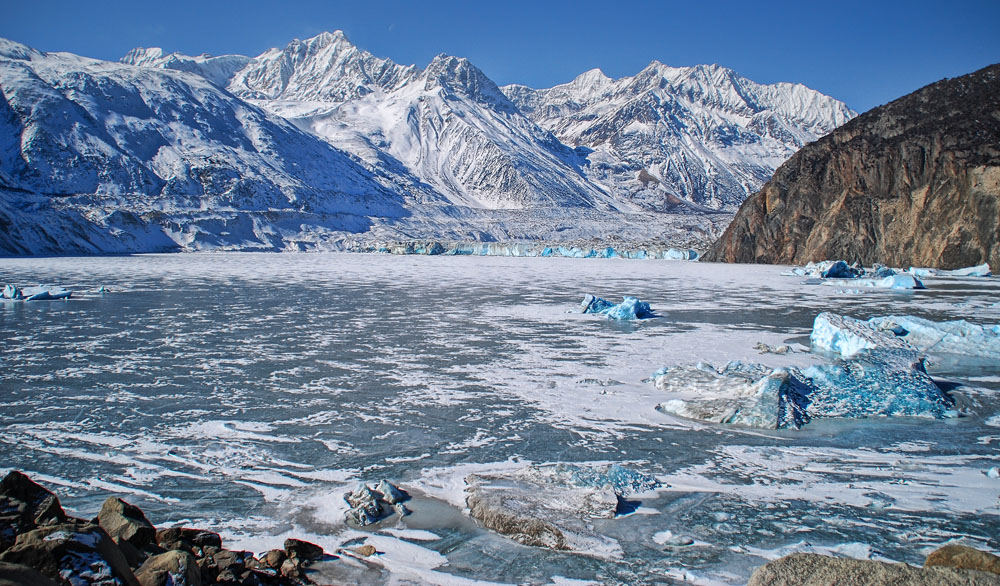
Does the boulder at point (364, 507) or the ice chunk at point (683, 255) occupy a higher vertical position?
the ice chunk at point (683, 255)

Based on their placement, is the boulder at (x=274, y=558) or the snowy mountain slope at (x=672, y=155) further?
the snowy mountain slope at (x=672, y=155)

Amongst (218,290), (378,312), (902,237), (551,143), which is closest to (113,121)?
(218,290)

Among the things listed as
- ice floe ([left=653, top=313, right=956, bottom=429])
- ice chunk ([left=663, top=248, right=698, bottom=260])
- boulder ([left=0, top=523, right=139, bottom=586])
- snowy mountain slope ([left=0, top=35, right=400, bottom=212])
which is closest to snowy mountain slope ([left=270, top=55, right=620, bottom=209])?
snowy mountain slope ([left=0, top=35, right=400, bottom=212])

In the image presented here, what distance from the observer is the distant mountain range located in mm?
61594

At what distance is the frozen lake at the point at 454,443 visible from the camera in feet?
12.3

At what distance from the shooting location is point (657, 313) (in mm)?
15023

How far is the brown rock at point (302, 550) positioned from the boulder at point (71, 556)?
1.06 m

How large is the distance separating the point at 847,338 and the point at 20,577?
1026 centimetres

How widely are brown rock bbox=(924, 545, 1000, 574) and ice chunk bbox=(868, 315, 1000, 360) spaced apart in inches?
330

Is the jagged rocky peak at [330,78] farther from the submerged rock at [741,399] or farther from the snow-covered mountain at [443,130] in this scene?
the submerged rock at [741,399]

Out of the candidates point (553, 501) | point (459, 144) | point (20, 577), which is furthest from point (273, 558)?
point (459, 144)

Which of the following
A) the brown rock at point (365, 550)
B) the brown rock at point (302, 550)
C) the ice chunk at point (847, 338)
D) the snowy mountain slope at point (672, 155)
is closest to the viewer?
the brown rock at point (302, 550)

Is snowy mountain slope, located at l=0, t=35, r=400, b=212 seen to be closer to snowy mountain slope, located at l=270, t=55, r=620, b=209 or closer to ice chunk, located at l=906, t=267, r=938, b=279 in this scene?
snowy mountain slope, located at l=270, t=55, r=620, b=209

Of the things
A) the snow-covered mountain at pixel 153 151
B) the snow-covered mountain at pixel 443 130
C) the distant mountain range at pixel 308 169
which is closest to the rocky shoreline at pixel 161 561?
the distant mountain range at pixel 308 169
